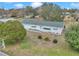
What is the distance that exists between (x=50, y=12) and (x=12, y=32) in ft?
1.74

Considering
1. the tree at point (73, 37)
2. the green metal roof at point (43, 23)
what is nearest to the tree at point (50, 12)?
the green metal roof at point (43, 23)

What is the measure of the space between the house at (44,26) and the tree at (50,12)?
0.06m

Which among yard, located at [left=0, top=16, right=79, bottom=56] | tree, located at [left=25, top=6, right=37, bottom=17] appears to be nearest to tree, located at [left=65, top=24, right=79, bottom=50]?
yard, located at [left=0, top=16, right=79, bottom=56]

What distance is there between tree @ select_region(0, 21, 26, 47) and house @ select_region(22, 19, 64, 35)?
0.30 ft

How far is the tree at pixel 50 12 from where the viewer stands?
8.22 feet

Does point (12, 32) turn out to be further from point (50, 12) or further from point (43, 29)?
point (50, 12)

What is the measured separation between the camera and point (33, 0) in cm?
250

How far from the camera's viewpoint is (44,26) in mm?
2545

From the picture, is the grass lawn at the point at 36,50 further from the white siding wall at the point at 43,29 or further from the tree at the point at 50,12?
the tree at the point at 50,12

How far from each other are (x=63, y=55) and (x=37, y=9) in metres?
0.65

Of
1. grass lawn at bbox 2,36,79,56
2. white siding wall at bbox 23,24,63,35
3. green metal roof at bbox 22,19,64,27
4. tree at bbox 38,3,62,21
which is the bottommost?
grass lawn at bbox 2,36,79,56

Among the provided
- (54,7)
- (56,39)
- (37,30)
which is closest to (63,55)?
(56,39)

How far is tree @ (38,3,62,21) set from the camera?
251cm

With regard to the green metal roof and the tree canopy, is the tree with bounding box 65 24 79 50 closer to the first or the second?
the green metal roof
